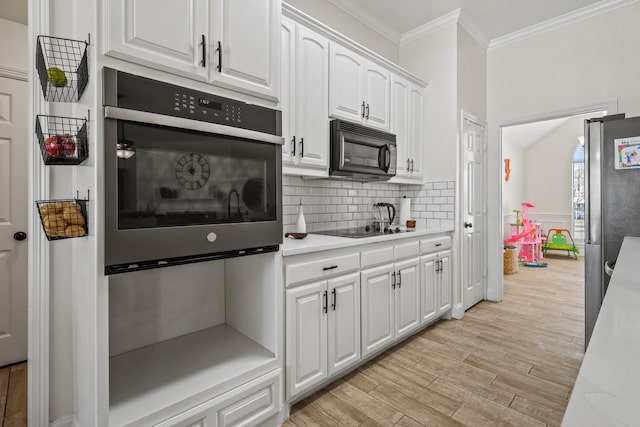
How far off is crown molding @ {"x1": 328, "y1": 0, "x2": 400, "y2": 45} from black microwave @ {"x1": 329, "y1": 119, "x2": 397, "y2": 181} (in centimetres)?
128

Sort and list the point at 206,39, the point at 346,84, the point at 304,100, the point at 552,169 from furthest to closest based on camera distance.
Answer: the point at 552,169 → the point at 346,84 → the point at 304,100 → the point at 206,39

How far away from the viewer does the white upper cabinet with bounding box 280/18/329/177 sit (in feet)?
7.20

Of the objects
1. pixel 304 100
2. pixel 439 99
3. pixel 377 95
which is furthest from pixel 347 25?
pixel 304 100

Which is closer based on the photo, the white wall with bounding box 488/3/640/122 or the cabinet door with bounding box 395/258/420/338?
the cabinet door with bounding box 395/258/420/338

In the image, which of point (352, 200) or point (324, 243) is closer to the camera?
point (324, 243)

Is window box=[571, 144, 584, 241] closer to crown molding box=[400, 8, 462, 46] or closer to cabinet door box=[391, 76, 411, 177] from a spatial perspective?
crown molding box=[400, 8, 462, 46]

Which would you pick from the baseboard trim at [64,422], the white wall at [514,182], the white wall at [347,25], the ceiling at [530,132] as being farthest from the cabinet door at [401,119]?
the white wall at [514,182]

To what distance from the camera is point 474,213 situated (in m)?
3.67

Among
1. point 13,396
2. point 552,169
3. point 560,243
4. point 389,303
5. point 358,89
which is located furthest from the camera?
point 552,169

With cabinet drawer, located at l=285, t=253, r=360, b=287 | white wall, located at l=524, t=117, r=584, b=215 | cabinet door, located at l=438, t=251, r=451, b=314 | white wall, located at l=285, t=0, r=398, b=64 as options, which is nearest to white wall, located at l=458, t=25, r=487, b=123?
white wall, located at l=285, t=0, r=398, b=64

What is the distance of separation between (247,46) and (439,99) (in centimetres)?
248

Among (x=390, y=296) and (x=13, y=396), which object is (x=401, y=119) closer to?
(x=390, y=296)

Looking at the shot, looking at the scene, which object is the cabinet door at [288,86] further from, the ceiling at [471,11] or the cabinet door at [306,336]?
the ceiling at [471,11]

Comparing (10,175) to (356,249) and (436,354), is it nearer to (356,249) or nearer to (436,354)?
(356,249)
